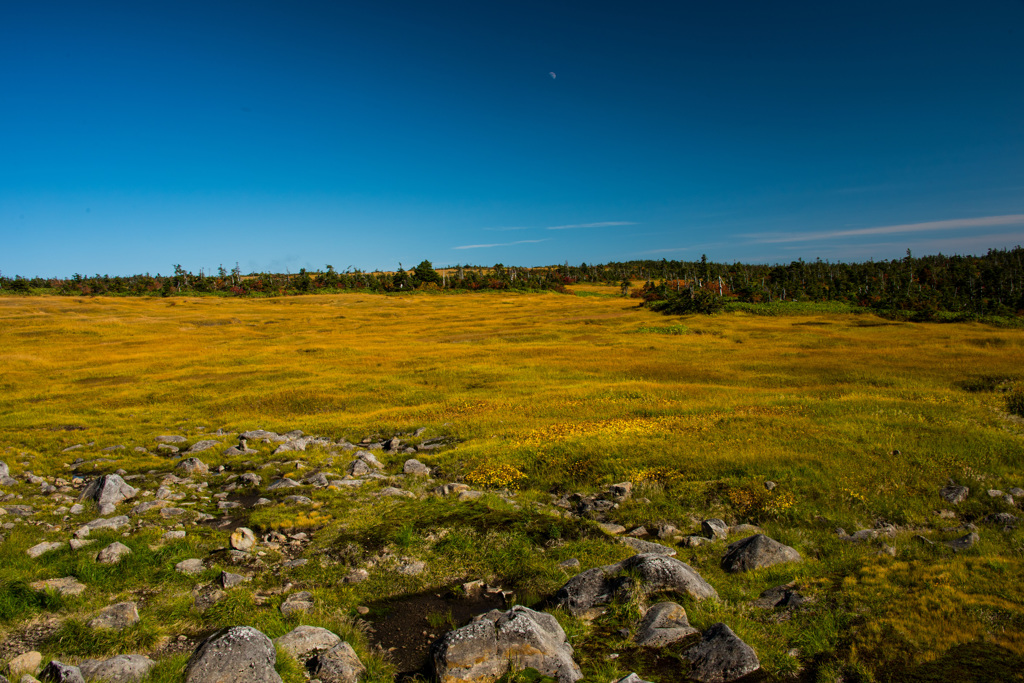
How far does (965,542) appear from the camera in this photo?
1003cm

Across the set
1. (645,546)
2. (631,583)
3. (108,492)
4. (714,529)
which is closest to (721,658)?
(631,583)

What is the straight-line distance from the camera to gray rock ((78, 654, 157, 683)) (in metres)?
6.05

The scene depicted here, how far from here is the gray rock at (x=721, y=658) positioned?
6773 millimetres

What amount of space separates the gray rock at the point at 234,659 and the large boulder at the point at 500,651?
217 cm

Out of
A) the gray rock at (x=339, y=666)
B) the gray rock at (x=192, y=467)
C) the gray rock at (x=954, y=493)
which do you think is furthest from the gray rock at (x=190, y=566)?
the gray rock at (x=954, y=493)

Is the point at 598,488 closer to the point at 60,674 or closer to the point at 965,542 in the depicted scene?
the point at 965,542

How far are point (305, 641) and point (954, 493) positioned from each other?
15.3 meters

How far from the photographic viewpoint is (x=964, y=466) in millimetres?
14047

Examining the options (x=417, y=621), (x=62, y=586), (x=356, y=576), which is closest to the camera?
(x=62, y=586)

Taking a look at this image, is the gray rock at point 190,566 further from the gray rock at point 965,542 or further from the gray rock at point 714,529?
the gray rock at point 965,542

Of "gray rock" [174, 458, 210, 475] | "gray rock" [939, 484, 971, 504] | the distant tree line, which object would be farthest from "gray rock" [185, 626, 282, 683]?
the distant tree line

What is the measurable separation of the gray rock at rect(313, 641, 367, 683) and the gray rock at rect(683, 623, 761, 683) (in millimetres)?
4662

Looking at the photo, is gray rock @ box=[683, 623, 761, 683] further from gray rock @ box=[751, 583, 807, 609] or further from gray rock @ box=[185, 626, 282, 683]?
gray rock @ box=[185, 626, 282, 683]

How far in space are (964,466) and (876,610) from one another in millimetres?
9356
